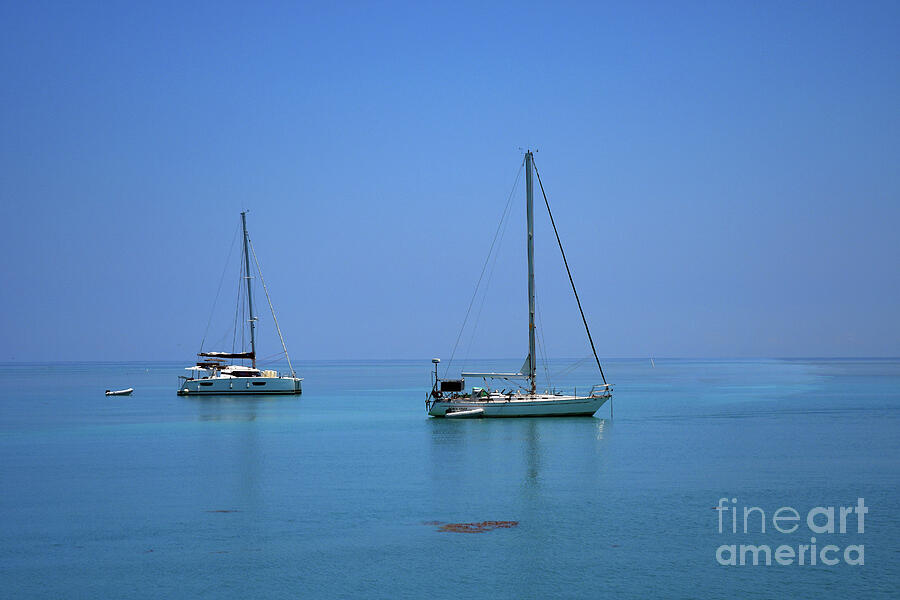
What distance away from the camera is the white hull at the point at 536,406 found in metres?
67.0

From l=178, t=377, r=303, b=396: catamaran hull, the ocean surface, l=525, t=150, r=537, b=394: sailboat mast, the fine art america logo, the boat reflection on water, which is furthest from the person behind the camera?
l=178, t=377, r=303, b=396: catamaran hull

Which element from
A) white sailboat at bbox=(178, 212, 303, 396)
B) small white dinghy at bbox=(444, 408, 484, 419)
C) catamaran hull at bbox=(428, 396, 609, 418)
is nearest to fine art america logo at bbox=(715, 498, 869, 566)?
catamaran hull at bbox=(428, 396, 609, 418)

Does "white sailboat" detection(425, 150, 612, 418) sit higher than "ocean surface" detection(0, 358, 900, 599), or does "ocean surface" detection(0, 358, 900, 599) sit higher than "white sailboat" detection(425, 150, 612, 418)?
"white sailboat" detection(425, 150, 612, 418)

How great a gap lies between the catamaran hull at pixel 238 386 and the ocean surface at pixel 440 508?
123 ft

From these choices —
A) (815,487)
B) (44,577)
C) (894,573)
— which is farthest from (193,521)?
(815,487)

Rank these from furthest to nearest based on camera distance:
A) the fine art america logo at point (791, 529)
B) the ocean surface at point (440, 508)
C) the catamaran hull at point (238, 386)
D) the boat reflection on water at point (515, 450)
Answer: the catamaran hull at point (238, 386), the boat reflection on water at point (515, 450), the fine art america logo at point (791, 529), the ocean surface at point (440, 508)

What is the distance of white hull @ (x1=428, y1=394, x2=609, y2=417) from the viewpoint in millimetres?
67000

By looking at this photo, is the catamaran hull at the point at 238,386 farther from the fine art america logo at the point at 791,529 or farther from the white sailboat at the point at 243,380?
the fine art america logo at the point at 791,529

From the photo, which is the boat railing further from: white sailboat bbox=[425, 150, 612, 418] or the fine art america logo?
the fine art america logo

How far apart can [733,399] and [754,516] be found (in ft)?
245

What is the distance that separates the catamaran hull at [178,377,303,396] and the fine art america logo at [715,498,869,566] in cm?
7910

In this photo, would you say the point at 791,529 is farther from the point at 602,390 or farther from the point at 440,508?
the point at 602,390

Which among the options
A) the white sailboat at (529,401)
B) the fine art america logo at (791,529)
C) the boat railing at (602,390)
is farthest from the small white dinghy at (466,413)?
the fine art america logo at (791,529)

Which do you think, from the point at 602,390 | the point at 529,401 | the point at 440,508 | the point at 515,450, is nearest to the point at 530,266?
the point at 529,401
